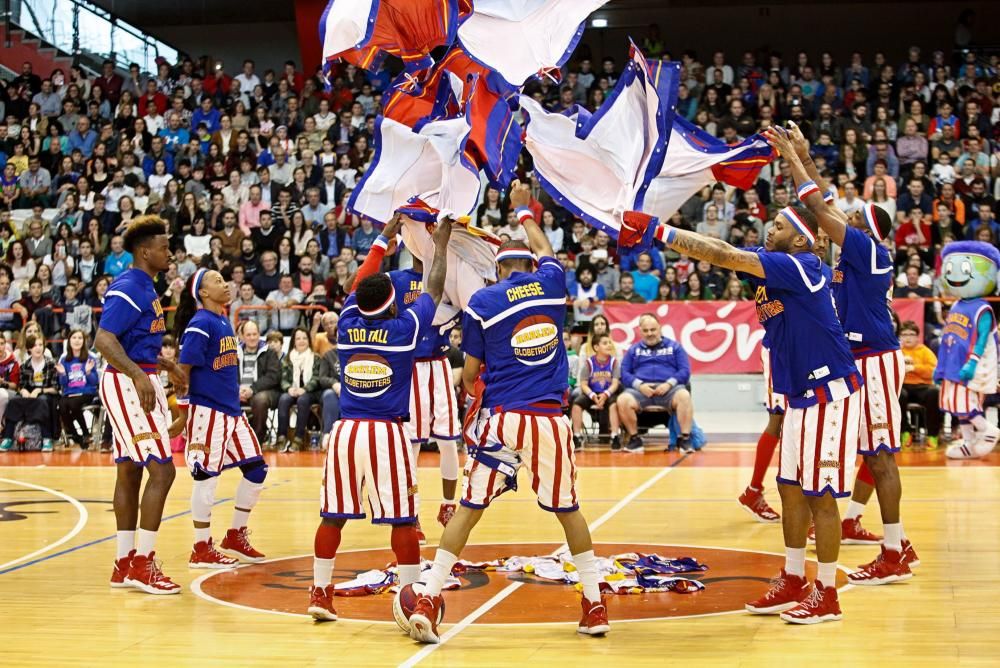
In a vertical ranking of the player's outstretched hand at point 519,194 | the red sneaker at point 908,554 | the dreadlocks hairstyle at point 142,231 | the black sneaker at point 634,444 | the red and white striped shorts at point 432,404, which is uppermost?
the player's outstretched hand at point 519,194

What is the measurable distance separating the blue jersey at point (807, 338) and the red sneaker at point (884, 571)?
1459 mm

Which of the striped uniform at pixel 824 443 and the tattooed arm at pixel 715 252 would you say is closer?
the tattooed arm at pixel 715 252

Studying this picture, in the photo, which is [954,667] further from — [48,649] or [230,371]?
[230,371]

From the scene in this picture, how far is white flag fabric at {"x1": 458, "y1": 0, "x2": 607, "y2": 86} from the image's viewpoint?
8.62 m

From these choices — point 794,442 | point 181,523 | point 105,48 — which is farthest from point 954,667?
point 105,48

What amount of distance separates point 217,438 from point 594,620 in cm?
327

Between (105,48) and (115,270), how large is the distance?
10.6 m

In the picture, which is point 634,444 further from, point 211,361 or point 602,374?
point 211,361

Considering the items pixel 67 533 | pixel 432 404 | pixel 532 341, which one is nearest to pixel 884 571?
pixel 532 341

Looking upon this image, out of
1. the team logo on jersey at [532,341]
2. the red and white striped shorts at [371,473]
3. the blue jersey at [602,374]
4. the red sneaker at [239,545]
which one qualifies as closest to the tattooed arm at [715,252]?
the team logo on jersey at [532,341]

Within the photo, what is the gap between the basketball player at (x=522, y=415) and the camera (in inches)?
261

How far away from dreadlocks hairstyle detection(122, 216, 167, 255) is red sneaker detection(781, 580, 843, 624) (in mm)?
4673

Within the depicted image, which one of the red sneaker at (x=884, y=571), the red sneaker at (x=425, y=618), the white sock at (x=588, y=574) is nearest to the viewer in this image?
the red sneaker at (x=425, y=618)

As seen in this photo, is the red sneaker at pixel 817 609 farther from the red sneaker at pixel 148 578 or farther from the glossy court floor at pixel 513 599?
the red sneaker at pixel 148 578
